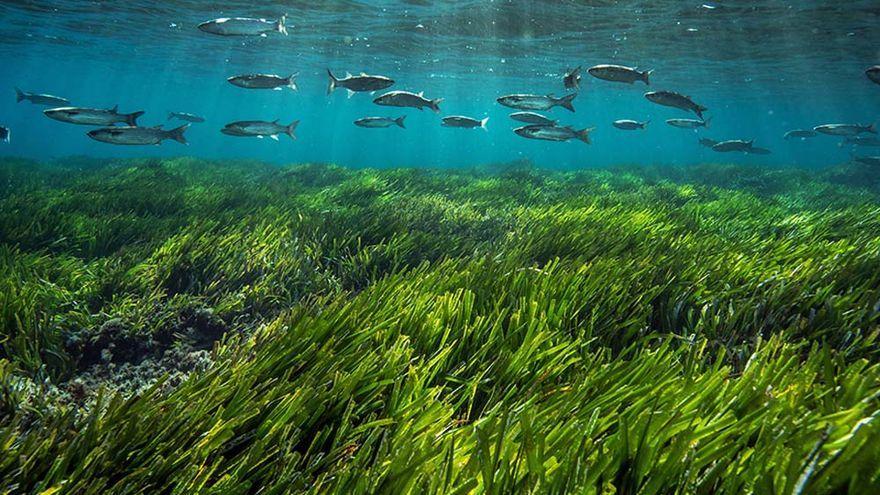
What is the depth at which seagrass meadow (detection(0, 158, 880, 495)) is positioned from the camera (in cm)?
150

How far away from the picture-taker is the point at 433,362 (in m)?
2.26

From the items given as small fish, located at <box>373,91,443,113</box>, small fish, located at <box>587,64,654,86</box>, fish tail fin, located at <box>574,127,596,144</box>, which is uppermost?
small fish, located at <box>587,64,654,86</box>

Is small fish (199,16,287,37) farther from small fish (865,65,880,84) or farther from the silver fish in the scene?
small fish (865,65,880,84)

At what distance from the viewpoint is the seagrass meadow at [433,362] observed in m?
1.50

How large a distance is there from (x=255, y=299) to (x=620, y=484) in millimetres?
3927

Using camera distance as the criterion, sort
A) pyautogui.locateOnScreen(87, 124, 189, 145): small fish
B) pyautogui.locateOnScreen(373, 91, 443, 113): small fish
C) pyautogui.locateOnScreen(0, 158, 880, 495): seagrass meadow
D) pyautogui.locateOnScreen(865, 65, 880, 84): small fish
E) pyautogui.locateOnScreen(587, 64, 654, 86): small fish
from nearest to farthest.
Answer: pyautogui.locateOnScreen(0, 158, 880, 495): seagrass meadow
pyautogui.locateOnScreen(865, 65, 880, 84): small fish
pyautogui.locateOnScreen(87, 124, 189, 145): small fish
pyautogui.locateOnScreen(587, 64, 654, 86): small fish
pyautogui.locateOnScreen(373, 91, 443, 113): small fish

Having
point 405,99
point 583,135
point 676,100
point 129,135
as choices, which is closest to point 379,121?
point 405,99

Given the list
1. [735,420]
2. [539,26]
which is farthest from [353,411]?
[539,26]

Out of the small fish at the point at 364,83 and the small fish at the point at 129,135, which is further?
the small fish at the point at 364,83

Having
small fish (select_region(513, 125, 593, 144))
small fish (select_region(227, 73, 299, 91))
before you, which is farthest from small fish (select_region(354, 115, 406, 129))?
small fish (select_region(513, 125, 593, 144))

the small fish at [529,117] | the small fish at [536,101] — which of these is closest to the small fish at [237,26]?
the small fish at [536,101]

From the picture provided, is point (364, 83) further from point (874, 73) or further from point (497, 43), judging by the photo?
point (497, 43)

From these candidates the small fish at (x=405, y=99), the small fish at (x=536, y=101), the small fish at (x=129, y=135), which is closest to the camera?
the small fish at (x=129, y=135)

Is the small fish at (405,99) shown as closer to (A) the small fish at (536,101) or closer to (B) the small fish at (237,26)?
(A) the small fish at (536,101)
